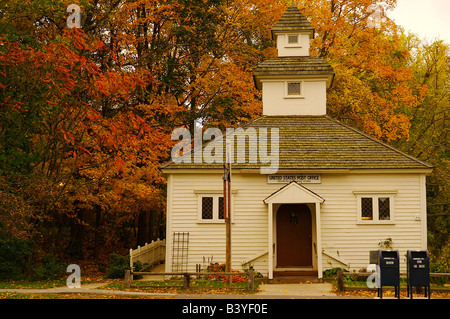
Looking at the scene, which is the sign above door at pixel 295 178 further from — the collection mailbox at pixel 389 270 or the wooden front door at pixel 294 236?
the collection mailbox at pixel 389 270

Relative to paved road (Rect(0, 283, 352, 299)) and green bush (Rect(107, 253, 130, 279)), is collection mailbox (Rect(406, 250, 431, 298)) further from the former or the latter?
green bush (Rect(107, 253, 130, 279))

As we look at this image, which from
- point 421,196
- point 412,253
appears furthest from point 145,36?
point 412,253

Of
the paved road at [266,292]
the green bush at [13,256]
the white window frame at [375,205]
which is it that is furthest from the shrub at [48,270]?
the white window frame at [375,205]

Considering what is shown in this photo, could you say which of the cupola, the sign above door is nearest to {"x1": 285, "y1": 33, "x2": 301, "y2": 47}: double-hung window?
the cupola

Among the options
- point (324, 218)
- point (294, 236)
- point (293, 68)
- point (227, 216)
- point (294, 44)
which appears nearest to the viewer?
point (227, 216)

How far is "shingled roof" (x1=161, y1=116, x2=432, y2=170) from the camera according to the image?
2167cm

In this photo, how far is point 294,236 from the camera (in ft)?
72.9

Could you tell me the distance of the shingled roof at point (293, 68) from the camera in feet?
82.3

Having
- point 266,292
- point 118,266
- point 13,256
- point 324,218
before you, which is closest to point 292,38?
point 324,218

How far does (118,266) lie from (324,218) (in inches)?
351

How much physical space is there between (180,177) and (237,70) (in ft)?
38.4

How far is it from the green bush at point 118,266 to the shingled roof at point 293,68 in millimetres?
10572

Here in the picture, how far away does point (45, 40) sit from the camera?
2259cm

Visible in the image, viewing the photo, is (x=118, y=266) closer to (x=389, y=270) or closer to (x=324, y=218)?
(x=324, y=218)
